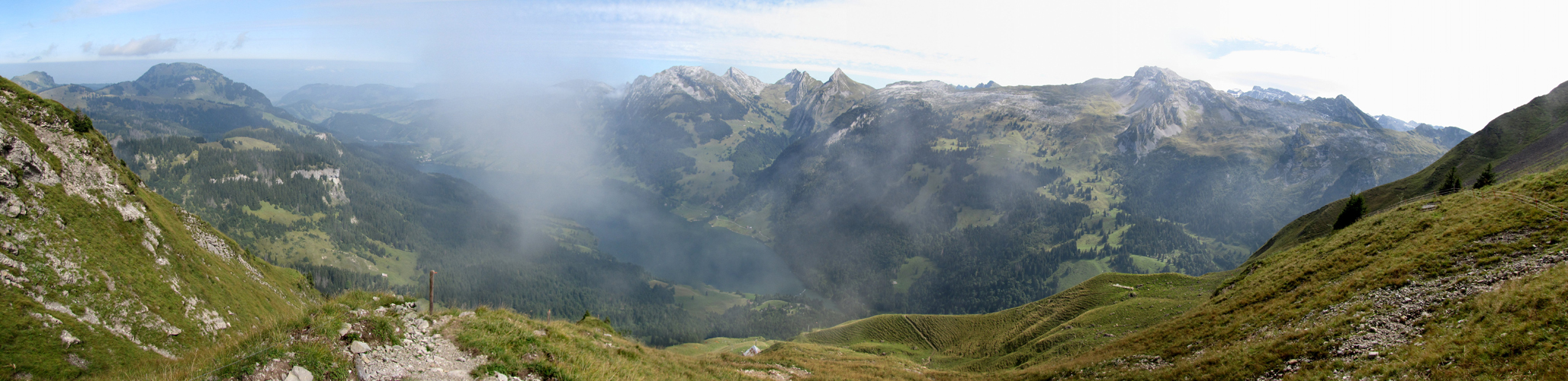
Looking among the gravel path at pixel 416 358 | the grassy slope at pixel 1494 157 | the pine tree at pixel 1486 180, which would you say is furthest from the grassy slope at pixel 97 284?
the grassy slope at pixel 1494 157

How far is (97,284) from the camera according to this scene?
25.0 m

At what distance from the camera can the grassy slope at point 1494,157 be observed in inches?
2042

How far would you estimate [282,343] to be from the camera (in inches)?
400

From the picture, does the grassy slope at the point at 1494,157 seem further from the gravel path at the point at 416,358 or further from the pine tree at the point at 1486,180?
the gravel path at the point at 416,358

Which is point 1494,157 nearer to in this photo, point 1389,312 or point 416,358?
point 1389,312

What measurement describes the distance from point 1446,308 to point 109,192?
222 feet

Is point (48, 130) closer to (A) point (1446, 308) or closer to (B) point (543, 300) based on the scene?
(A) point (1446, 308)

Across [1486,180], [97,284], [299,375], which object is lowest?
[97,284]

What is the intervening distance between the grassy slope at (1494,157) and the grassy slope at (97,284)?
84220 millimetres

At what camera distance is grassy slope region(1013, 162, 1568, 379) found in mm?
14086

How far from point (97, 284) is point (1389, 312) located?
56.8 m

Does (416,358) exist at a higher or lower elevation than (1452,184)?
lower

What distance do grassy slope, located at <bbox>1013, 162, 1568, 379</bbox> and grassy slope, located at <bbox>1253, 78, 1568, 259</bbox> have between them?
86.6 feet

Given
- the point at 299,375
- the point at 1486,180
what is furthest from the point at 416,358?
the point at 1486,180
